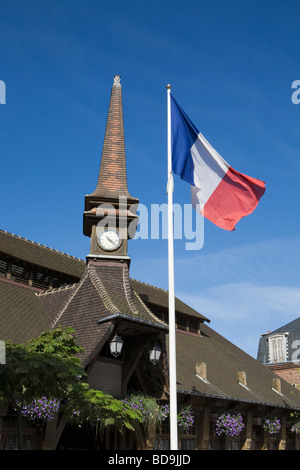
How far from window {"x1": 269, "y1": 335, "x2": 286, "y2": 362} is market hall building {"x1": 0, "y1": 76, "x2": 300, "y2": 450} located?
47.7 ft

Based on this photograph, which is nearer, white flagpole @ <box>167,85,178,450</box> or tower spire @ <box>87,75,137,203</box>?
white flagpole @ <box>167,85,178,450</box>

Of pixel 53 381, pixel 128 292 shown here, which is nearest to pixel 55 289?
pixel 128 292

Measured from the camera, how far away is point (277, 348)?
138 ft

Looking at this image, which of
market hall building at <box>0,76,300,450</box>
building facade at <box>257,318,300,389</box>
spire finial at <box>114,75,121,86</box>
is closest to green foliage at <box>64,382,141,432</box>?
market hall building at <box>0,76,300,450</box>

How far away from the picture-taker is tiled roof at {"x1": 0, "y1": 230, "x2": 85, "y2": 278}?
20606 millimetres

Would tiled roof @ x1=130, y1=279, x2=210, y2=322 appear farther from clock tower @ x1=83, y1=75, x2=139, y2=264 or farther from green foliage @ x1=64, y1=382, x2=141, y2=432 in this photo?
green foliage @ x1=64, y1=382, x2=141, y2=432

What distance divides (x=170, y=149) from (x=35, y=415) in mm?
7741

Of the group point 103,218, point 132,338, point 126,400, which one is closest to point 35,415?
point 126,400

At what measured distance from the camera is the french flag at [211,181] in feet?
39.4

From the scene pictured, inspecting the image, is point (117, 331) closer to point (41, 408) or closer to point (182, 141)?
point (41, 408)

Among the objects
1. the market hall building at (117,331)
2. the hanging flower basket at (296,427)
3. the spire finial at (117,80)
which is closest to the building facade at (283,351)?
the market hall building at (117,331)

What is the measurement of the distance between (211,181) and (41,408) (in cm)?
735

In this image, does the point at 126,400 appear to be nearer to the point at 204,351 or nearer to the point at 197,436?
the point at 197,436

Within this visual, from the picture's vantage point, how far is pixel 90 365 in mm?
15055
